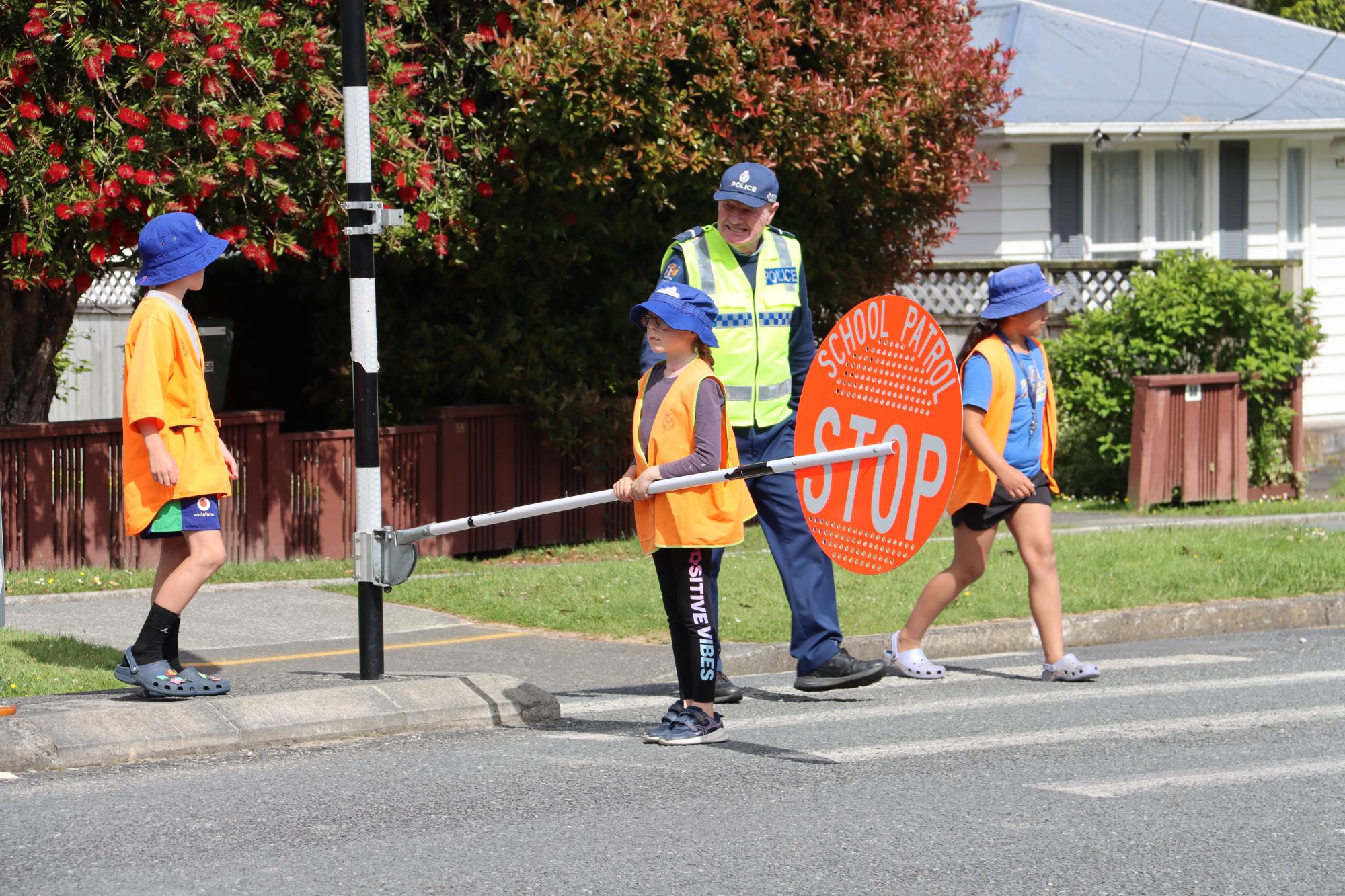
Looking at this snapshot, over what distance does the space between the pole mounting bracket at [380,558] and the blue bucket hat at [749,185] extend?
5.95 ft

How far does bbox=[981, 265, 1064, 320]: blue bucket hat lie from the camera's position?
7.42 m

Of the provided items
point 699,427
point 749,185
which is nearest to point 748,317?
point 749,185

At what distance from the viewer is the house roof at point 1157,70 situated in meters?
20.1

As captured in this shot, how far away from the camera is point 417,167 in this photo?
34.2ft

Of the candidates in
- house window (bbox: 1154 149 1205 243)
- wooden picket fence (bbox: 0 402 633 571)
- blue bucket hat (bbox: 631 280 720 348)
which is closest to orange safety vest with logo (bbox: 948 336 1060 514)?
blue bucket hat (bbox: 631 280 720 348)

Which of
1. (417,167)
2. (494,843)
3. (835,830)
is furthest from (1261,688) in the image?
(417,167)

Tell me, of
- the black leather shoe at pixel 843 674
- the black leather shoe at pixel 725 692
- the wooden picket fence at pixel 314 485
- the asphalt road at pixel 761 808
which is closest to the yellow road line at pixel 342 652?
the asphalt road at pixel 761 808

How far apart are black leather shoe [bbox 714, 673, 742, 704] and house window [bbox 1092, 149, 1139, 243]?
1456cm

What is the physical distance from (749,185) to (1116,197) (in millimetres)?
14980

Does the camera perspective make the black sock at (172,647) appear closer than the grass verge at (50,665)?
Yes

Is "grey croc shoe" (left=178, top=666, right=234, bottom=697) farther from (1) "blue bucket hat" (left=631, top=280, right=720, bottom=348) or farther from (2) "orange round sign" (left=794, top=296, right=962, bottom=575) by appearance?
(2) "orange round sign" (left=794, top=296, right=962, bottom=575)

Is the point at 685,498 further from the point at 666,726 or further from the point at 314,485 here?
the point at 314,485

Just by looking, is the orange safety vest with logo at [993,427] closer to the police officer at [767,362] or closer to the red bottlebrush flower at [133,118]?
the police officer at [767,362]

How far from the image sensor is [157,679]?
21.2ft
